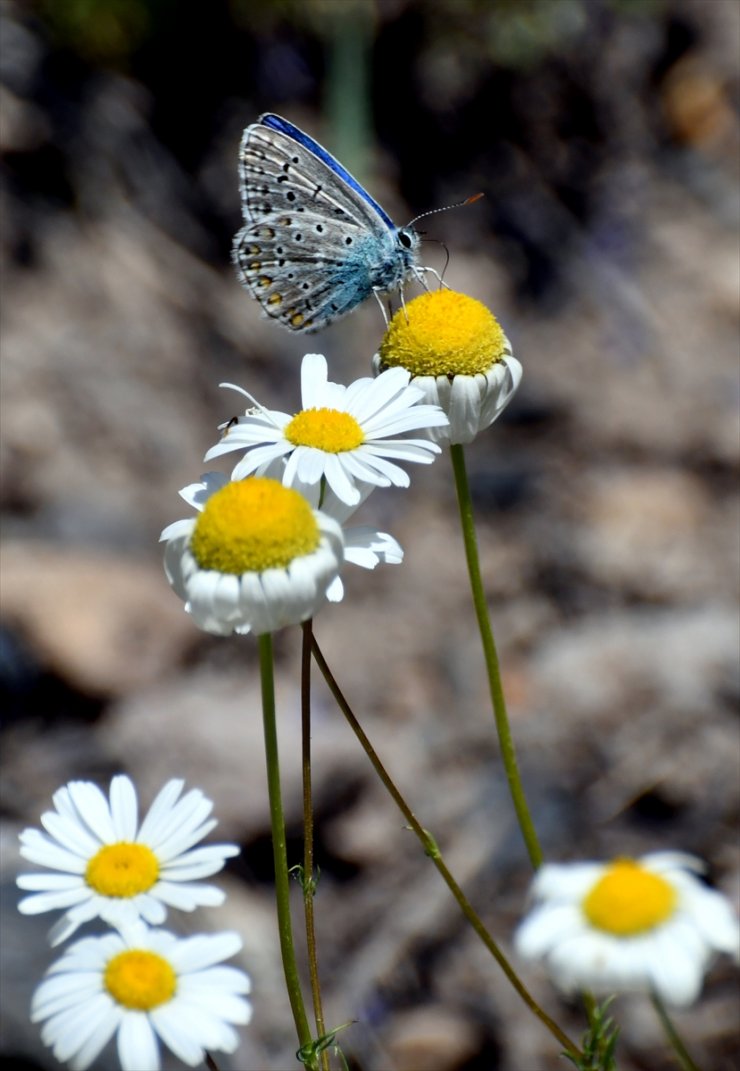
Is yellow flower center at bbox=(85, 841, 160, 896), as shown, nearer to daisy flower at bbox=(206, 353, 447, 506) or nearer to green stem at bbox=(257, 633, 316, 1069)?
green stem at bbox=(257, 633, 316, 1069)

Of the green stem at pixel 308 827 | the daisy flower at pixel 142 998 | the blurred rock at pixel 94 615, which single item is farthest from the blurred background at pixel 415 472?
the daisy flower at pixel 142 998

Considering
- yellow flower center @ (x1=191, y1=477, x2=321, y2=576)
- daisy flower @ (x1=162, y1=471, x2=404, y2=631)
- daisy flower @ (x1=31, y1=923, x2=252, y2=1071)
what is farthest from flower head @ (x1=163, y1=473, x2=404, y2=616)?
daisy flower @ (x1=31, y1=923, x2=252, y2=1071)

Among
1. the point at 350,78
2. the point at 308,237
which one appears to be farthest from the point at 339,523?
the point at 350,78

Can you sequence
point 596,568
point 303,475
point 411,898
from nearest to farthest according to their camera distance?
point 303,475
point 411,898
point 596,568

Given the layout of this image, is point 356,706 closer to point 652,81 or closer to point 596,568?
point 596,568

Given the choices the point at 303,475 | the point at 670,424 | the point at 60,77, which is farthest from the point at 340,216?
the point at 60,77

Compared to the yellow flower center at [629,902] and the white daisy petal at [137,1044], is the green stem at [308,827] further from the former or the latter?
the yellow flower center at [629,902]
